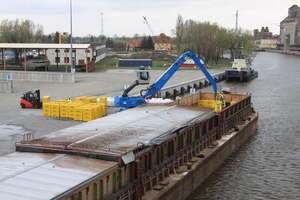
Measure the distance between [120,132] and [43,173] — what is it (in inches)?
217

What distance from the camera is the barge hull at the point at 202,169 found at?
15.3 m

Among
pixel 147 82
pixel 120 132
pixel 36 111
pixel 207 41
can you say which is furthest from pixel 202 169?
pixel 207 41

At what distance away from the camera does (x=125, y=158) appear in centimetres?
1308

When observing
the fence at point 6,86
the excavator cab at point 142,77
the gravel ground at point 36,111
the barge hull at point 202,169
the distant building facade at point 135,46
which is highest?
the distant building facade at point 135,46

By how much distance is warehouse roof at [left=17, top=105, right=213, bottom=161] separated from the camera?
45.8 ft

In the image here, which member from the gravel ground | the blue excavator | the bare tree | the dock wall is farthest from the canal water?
the bare tree

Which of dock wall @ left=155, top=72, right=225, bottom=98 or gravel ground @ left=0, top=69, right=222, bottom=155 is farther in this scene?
dock wall @ left=155, top=72, right=225, bottom=98

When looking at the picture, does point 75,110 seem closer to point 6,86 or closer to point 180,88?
point 6,86

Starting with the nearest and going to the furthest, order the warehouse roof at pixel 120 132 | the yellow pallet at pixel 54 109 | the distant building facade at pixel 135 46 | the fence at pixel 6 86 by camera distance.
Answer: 1. the warehouse roof at pixel 120 132
2. the yellow pallet at pixel 54 109
3. the fence at pixel 6 86
4. the distant building facade at pixel 135 46

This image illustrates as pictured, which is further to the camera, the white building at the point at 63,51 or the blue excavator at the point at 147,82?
the white building at the point at 63,51

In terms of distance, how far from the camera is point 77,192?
10.6 m

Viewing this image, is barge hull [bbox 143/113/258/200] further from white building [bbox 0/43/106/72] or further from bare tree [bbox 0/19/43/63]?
bare tree [bbox 0/19/43/63]

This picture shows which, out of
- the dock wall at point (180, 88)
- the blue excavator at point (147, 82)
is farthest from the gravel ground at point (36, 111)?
the blue excavator at point (147, 82)

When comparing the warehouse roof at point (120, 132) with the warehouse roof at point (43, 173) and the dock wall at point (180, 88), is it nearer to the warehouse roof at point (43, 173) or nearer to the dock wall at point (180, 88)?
the warehouse roof at point (43, 173)
